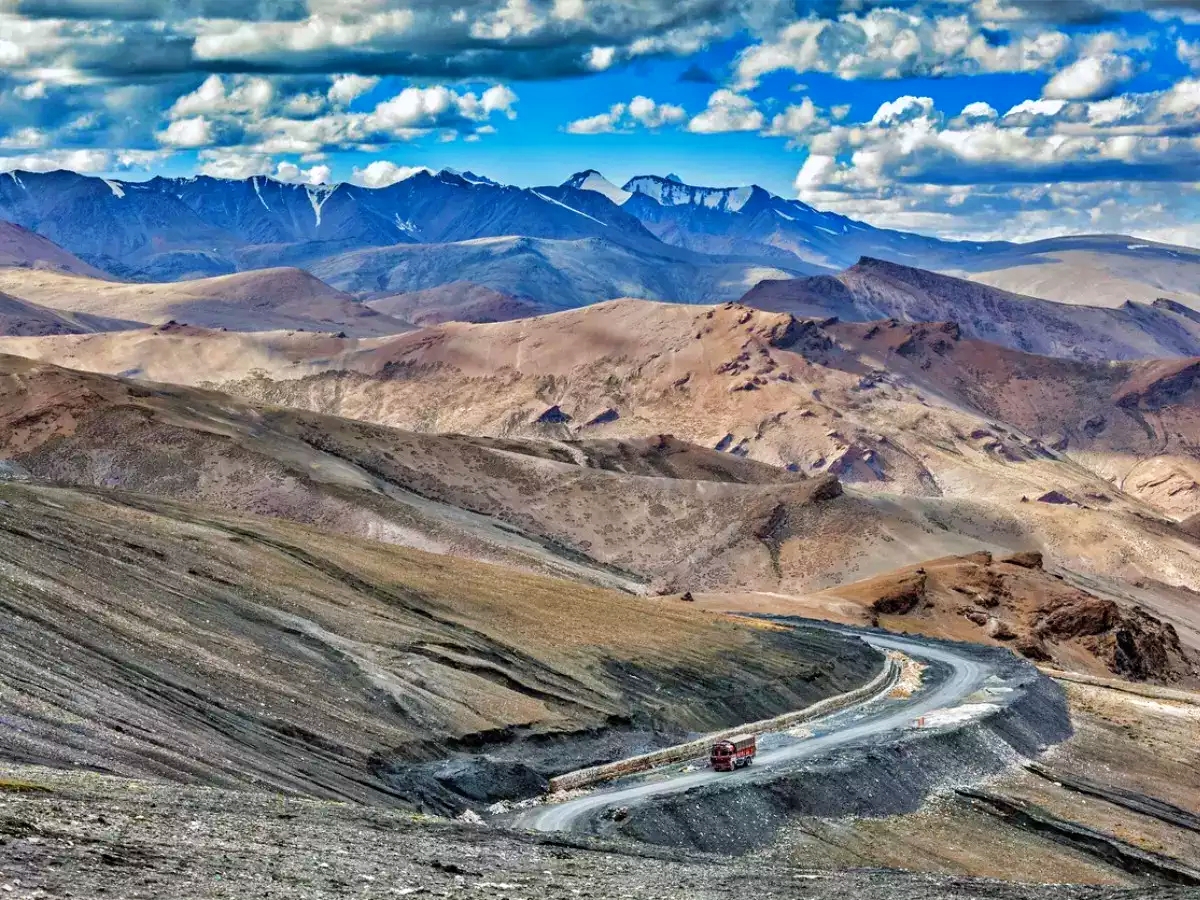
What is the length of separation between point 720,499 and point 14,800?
14796 centimetres

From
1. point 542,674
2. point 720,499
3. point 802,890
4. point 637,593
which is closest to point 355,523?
point 637,593

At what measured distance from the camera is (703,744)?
62094mm


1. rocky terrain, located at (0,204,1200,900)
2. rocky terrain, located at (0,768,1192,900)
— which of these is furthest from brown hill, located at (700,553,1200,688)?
rocky terrain, located at (0,768,1192,900)

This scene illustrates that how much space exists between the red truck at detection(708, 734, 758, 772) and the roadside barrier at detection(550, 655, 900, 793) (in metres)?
2.18

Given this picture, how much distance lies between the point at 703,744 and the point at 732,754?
5455 mm

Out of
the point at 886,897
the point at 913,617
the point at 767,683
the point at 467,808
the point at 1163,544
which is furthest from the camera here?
the point at 1163,544

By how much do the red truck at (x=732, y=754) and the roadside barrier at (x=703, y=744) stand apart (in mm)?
2178

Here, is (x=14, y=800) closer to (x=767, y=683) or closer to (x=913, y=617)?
(x=767, y=683)

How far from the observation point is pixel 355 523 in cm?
12975


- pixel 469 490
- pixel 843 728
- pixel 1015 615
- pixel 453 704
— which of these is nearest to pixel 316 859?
pixel 453 704

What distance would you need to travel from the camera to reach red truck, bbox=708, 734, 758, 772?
5656cm

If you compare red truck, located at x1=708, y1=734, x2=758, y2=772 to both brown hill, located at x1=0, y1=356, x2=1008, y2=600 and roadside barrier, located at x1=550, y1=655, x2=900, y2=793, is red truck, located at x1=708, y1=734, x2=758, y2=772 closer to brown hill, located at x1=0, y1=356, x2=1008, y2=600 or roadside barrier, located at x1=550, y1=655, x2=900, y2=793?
roadside barrier, located at x1=550, y1=655, x2=900, y2=793

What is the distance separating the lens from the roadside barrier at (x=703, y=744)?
5499 centimetres

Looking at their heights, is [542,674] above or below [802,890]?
below
